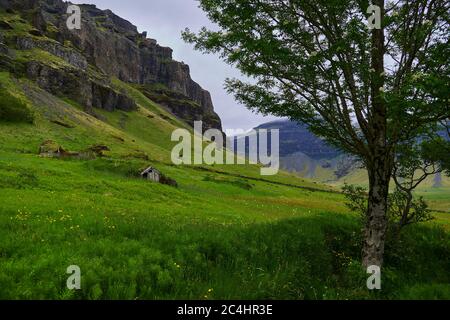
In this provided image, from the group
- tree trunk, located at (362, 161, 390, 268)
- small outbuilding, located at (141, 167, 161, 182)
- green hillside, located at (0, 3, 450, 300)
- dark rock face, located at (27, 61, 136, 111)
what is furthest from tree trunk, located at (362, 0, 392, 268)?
dark rock face, located at (27, 61, 136, 111)

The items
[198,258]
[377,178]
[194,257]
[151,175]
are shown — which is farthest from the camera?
[151,175]

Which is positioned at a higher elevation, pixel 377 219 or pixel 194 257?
pixel 377 219

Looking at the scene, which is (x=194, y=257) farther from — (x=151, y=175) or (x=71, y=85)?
(x=71, y=85)

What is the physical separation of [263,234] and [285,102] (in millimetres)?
5002

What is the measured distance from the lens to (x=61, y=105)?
10781 centimetres

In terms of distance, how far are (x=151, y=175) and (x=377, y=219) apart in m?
31.1

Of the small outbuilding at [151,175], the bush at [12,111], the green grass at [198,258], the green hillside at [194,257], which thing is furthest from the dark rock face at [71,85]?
the green grass at [198,258]

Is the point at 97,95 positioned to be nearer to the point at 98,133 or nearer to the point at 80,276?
the point at 98,133

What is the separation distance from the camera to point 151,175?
4206 centimetres

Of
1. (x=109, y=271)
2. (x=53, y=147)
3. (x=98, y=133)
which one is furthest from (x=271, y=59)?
(x=98, y=133)


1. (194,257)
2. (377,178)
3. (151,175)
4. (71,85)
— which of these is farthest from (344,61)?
(71,85)

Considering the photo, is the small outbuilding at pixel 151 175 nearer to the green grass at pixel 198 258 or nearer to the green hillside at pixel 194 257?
the green hillside at pixel 194 257

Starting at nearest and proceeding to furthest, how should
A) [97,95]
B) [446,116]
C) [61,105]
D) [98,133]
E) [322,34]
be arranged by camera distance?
[446,116] → [322,34] → [98,133] → [61,105] → [97,95]

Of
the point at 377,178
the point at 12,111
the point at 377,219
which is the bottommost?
the point at 377,219
